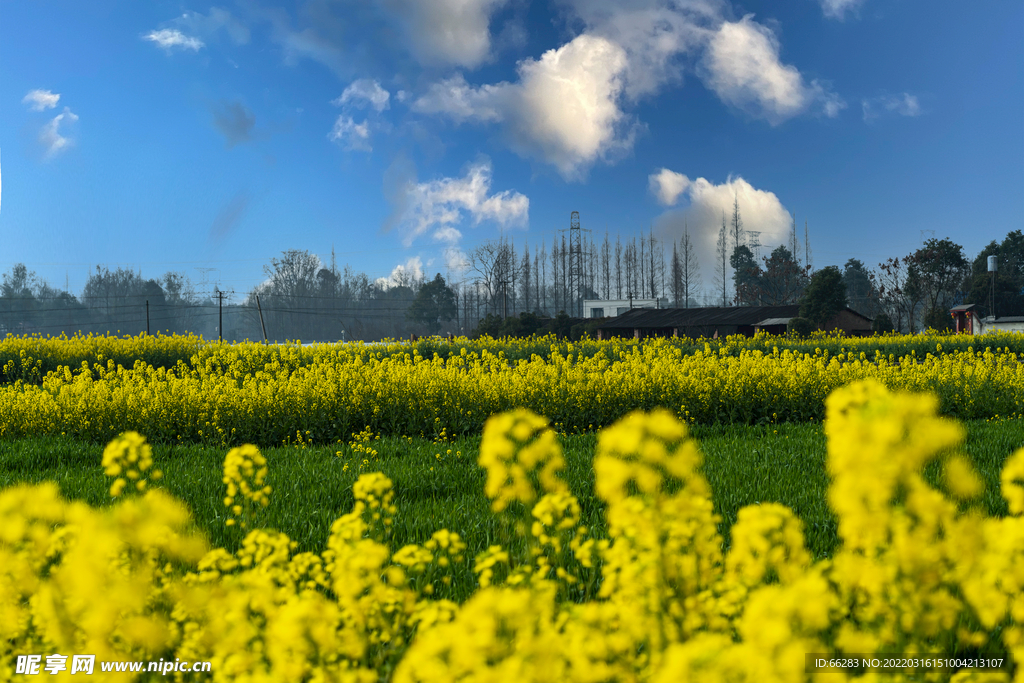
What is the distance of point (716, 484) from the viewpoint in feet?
15.2

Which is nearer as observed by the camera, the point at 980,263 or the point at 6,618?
the point at 6,618

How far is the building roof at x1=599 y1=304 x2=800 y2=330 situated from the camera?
1164 inches

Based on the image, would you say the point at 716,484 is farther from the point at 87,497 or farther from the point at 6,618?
the point at 87,497

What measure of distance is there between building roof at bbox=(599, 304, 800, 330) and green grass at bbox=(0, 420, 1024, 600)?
22680 mm

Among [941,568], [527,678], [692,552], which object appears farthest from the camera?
[692,552]

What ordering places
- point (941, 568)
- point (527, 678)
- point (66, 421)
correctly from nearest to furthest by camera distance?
point (527, 678) < point (941, 568) < point (66, 421)

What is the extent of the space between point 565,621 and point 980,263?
5350cm

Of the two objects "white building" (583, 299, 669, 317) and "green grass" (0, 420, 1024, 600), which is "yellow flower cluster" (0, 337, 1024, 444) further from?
"white building" (583, 299, 669, 317)

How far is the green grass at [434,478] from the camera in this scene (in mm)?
3650

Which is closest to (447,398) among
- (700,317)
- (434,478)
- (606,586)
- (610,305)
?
(434,478)

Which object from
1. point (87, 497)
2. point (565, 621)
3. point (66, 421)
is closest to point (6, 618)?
point (565, 621)

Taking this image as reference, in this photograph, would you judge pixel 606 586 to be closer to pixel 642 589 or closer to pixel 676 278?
pixel 642 589

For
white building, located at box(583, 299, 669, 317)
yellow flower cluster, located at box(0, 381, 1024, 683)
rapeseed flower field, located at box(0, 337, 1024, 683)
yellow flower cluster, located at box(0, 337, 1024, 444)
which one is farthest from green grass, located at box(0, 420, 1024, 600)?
white building, located at box(583, 299, 669, 317)

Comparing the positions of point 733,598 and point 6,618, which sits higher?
point 733,598
